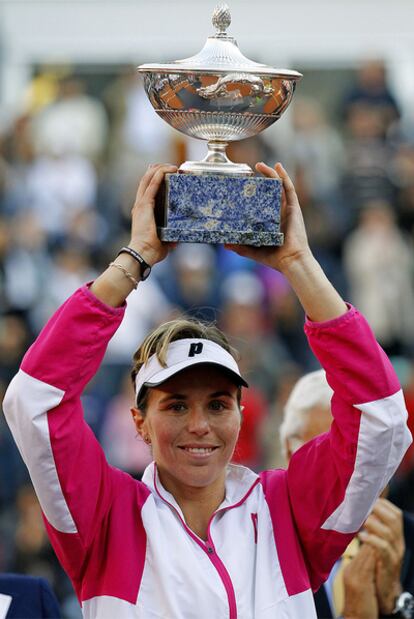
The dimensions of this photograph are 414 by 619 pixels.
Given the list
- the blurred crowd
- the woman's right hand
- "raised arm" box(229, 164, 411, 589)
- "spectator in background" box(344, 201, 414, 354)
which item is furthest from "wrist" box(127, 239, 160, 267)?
"spectator in background" box(344, 201, 414, 354)

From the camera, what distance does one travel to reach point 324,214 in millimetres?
10422

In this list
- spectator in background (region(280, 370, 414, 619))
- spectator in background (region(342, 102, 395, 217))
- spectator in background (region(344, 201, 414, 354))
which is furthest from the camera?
spectator in background (region(342, 102, 395, 217))

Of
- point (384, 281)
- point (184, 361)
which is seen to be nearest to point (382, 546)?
point (184, 361)

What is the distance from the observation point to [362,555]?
397 centimetres

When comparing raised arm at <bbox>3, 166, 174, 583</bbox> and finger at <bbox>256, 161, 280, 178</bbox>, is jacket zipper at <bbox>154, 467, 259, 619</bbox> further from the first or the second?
finger at <bbox>256, 161, 280, 178</bbox>

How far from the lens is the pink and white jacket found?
3141 millimetres

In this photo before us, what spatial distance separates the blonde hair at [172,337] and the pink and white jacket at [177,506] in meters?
0.22

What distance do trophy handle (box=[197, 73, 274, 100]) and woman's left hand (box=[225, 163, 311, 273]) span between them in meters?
0.16

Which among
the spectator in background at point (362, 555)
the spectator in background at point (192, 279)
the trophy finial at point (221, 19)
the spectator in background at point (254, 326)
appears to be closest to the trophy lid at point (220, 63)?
the trophy finial at point (221, 19)

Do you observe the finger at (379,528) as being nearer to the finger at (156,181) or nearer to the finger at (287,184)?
the finger at (287,184)

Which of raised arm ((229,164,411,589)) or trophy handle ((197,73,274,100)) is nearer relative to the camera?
raised arm ((229,164,411,589))

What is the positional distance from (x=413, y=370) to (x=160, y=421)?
6.08 m

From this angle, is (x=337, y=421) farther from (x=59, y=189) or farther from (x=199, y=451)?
(x=59, y=189)

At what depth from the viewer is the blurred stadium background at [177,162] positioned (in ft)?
29.5
